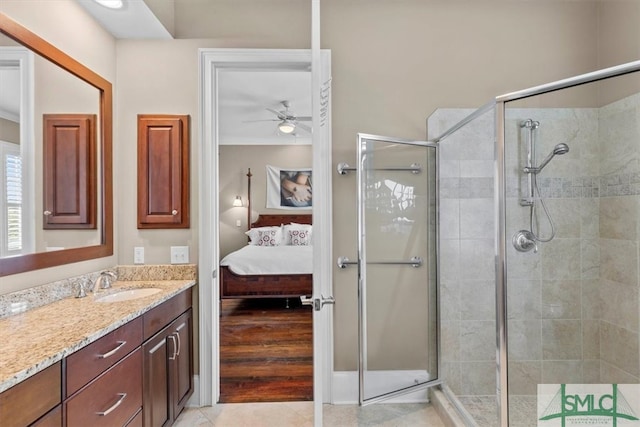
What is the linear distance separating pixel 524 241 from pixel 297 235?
4374 mm

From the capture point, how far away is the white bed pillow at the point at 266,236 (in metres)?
5.86

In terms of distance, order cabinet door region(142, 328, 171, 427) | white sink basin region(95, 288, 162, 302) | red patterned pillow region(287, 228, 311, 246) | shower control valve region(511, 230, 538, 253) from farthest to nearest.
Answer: red patterned pillow region(287, 228, 311, 246) < white sink basin region(95, 288, 162, 302) < shower control valve region(511, 230, 538, 253) < cabinet door region(142, 328, 171, 427)

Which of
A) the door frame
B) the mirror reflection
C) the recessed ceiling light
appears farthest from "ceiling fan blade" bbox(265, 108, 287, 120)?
the mirror reflection

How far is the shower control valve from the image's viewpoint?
173cm

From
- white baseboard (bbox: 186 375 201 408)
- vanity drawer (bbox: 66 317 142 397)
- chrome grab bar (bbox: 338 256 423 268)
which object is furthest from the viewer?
white baseboard (bbox: 186 375 201 408)

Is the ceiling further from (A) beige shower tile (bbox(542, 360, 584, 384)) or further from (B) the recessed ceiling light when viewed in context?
(A) beige shower tile (bbox(542, 360, 584, 384))

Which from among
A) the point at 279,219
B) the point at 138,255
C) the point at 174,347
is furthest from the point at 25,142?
the point at 279,219

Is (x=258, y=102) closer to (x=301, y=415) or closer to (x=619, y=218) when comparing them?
(x=301, y=415)

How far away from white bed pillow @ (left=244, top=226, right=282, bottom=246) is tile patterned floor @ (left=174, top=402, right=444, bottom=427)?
3724 mm

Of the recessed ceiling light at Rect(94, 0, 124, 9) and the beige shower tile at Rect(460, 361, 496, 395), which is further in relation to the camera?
the beige shower tile at Rect(460, 361, 496, 395)

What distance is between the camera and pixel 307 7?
2.29m

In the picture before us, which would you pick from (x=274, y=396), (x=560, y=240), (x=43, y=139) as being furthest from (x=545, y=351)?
(x=43, y=139)

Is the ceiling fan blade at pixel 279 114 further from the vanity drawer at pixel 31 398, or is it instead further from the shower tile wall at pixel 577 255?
the vanity drawer at pixel 31 398

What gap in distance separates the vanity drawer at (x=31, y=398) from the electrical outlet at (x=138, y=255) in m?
1.23
